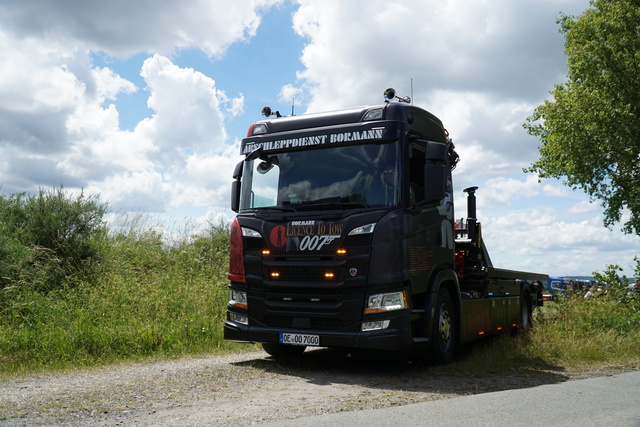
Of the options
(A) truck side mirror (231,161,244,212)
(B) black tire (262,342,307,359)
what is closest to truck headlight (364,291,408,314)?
(B) black tire (262,342,307,359)

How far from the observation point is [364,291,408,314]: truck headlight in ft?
24.2

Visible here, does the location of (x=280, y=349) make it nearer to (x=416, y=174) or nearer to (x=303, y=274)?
(x=303, y=274)

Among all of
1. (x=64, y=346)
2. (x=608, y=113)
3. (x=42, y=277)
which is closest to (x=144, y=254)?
(x=42, y=277)

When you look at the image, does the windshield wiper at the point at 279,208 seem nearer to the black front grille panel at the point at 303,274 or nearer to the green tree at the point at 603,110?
the black front grille panel at the point at 303,274

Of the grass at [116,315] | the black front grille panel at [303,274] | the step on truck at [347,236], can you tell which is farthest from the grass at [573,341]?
the grass at [116,315]

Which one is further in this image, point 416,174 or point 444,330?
point 444,330

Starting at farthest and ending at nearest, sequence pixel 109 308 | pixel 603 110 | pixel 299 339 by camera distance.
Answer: pixel 603 110
pixel 109 308
pixel 299 339

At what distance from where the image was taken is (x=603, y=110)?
75.9 feet

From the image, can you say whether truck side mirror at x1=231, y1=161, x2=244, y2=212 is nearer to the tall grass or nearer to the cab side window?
the cab side window

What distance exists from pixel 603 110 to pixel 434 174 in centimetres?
1881

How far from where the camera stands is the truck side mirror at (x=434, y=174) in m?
7.45

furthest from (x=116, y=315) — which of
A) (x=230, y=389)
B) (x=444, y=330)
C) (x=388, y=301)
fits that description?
(x=444, y=330)

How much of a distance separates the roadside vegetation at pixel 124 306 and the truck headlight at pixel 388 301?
1.60 metres

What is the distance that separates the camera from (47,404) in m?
5.82
